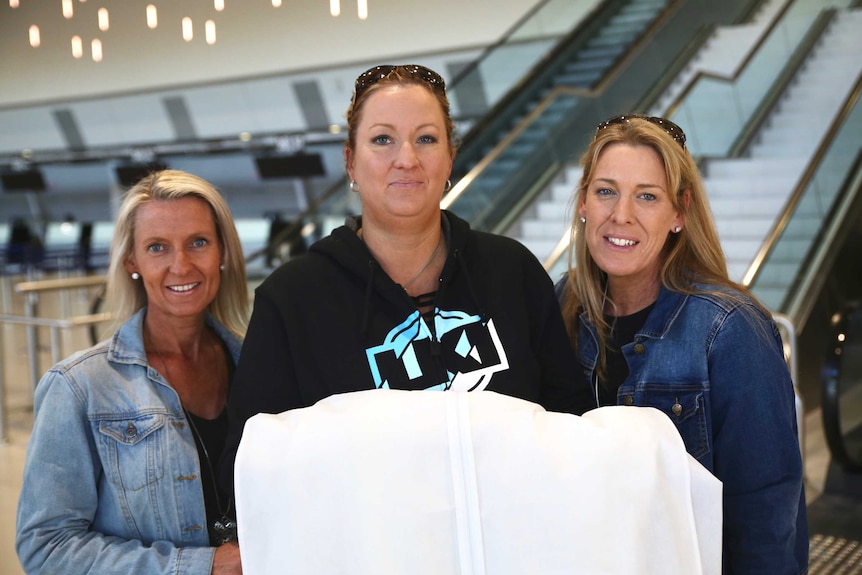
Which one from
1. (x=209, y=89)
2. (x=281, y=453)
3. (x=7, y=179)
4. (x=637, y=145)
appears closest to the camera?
(x=281, y=453)

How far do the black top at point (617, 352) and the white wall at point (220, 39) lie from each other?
16.0 ft

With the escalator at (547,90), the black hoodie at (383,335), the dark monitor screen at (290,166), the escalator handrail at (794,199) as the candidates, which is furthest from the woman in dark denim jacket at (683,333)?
the dark monitor screen at (290,166)

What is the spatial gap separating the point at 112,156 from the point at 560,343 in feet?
59.0

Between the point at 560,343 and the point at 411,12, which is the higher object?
the point at 411,12

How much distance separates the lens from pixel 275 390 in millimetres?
1489

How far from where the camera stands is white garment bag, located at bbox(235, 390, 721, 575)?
1052 millimetres

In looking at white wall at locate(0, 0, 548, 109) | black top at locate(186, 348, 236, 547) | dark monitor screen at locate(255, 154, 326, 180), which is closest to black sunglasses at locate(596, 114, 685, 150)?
black top at locate(186, 348, 236, 547)

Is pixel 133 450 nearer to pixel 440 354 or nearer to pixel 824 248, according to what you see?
pixel 440 354

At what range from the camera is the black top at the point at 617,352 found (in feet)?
6.46

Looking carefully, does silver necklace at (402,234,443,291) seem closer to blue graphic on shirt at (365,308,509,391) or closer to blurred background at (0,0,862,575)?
blue graphic on shirt at (365,308,509,391)

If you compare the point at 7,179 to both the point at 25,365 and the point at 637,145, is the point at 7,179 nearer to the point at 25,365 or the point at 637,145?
the point at 25,365

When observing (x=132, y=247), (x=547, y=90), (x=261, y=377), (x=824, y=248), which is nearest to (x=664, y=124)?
(x=261, y=377)

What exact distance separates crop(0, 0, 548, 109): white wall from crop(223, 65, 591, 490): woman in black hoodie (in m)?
4.99

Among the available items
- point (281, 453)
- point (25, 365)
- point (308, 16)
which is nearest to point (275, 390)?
point (281, 453)
